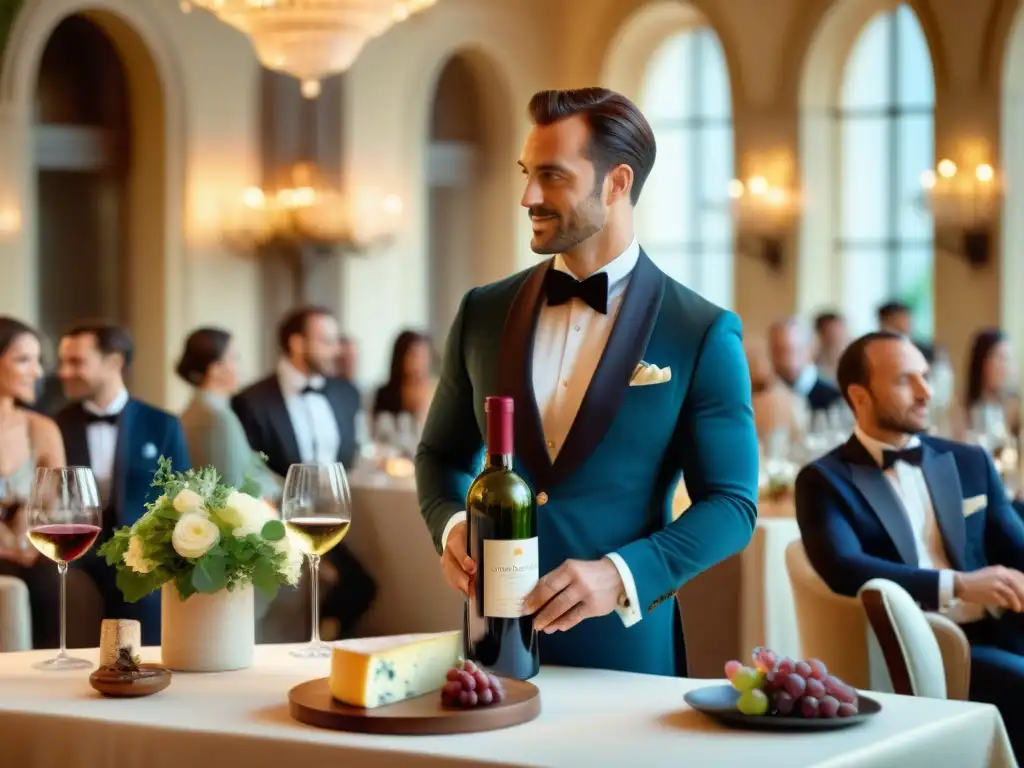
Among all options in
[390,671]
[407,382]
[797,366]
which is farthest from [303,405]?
[390,671]

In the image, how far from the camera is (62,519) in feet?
8.68

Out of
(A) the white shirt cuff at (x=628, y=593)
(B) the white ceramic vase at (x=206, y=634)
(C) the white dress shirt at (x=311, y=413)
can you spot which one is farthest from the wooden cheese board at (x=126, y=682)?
(C) the white dress shirt at (x=311, y=413)

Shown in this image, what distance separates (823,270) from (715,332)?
1012 centimetres

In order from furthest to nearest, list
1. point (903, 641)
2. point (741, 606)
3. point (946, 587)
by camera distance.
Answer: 1. point (741, 606)
2. point (946, 587)
3. point (903, 641)

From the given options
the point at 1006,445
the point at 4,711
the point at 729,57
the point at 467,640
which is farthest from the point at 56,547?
the point at 729,57

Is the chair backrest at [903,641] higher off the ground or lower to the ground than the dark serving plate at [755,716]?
lower

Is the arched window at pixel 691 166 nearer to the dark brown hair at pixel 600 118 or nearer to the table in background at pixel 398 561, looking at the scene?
the table in background at pixel 398 561

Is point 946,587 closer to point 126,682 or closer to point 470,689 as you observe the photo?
point 470,689

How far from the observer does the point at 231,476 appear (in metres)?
6.32

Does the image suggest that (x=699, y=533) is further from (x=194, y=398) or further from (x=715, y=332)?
(x=194, y=398)

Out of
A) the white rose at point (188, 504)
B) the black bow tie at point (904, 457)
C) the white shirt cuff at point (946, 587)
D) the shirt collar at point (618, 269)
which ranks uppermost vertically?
the shirt collar at point (618, 269)

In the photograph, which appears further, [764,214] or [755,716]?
[764,214]

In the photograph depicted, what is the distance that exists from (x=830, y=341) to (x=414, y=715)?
28.7 ft

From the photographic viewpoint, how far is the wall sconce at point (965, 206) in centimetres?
1125
